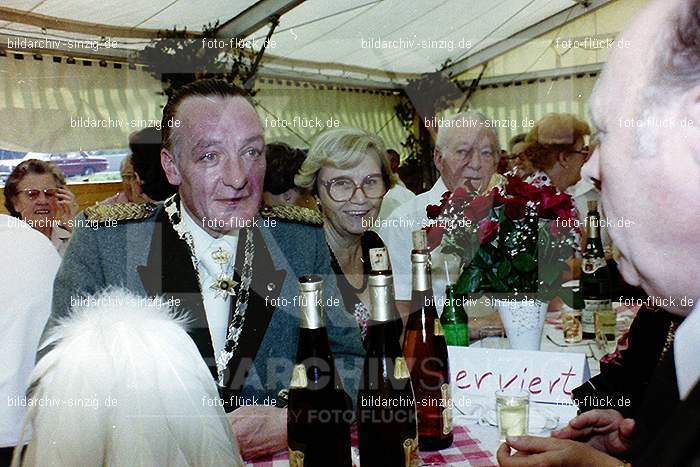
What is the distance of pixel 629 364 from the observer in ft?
3.47

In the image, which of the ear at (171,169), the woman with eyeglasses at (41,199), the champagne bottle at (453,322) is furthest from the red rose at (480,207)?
the woman with eyeglasses at (41,199)

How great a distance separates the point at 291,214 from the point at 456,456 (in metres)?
0.68

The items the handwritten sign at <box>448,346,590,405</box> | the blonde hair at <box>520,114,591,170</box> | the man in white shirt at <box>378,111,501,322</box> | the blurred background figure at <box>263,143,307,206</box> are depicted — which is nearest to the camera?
the handwritten sign at <box>448,346,590,405</box>

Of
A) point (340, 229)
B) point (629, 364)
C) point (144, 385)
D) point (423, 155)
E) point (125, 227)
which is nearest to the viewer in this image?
point (144, 385)

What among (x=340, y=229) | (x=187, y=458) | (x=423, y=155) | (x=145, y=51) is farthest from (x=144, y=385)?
(x=423, y=155)

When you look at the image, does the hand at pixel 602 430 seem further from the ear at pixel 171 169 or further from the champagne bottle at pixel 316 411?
the ear at pixel 171 169

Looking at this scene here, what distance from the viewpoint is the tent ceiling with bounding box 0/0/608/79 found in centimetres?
267

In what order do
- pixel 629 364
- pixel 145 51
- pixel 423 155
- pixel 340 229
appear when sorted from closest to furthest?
pixel 629 364
pixel 340 229
pixel 145 51
pixel 423 155

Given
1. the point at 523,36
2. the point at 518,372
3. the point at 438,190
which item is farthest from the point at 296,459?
the point at 523,36

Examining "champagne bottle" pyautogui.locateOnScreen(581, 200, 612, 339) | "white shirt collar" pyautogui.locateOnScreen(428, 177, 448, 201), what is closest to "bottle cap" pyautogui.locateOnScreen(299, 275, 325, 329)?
"champagne bottle" pyautogui.locateOnScreen(581, 200, 612, 339)

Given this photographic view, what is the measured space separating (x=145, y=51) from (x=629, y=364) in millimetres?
2327

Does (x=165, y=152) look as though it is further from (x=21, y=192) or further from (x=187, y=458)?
(x=187, y=458)

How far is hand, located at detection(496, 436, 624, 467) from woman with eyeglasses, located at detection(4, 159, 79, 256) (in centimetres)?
143

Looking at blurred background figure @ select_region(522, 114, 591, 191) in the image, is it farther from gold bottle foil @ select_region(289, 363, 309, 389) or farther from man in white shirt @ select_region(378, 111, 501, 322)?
gold bottle foil @ select_region(289, 363, 309, 389)
